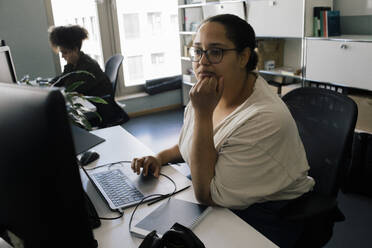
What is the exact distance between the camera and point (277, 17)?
291 centimetres

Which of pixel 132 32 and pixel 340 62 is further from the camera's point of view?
pixel 132 32

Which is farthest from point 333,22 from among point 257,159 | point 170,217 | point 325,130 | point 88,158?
point 170,217

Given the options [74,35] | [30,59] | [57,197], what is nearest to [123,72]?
[30,59]

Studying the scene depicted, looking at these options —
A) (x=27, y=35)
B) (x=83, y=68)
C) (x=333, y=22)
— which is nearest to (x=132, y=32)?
(x=27, y=35)

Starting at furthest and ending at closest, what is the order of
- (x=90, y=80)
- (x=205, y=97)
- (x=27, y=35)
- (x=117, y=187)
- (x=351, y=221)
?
1. (x=27, y=35)
2. (x=90, y=80)
3. (x=351, y=221)
4. (x=117, y=187)
5. (x=205, y=97)

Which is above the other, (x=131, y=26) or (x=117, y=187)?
(x=131, y=26)

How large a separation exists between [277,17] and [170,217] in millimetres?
2446

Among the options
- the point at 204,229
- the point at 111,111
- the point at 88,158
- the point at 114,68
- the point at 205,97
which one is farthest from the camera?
the point at 114,68

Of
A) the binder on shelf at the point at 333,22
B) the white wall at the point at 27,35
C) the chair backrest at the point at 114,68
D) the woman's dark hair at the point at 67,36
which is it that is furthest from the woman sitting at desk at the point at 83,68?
the binder on shelf at the point at 333,22

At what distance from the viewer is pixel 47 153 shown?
503mm

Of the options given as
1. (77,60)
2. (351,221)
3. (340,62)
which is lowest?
→ (351,221)

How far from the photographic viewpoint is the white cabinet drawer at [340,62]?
2.32 metres

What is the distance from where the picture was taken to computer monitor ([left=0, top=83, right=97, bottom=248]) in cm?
49

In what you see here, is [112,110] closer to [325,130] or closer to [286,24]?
[286,24]
